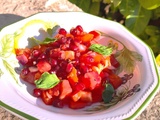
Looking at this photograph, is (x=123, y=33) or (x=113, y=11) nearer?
(x=123, y=33)

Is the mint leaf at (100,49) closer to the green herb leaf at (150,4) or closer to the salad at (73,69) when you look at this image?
the salad at (73,69)

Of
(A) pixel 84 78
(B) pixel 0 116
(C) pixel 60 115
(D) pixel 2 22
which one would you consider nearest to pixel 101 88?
(A) pixel 84 78

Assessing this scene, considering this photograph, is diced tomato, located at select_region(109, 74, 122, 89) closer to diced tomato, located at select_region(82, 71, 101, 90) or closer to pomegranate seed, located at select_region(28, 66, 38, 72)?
diced tomato, located at select_region(82, 71, 101, 90)

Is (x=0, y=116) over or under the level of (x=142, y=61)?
under

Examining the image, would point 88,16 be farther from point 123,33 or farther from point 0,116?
point 0,116

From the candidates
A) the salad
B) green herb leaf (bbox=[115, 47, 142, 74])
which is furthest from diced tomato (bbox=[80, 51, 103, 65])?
green herb leaf (bbox=[115, 47, 142, 74])

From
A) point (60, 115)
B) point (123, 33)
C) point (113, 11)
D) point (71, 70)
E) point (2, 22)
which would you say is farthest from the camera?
point (113, 11)
